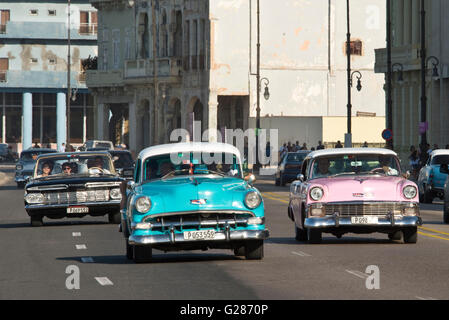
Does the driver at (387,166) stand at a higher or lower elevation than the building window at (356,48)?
lower

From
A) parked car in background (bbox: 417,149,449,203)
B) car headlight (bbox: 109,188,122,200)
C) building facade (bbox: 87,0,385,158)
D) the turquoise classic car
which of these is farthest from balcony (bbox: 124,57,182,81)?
the turquoise classic car

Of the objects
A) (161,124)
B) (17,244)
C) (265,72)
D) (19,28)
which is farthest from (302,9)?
(17,244)

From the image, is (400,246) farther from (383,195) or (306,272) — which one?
(306,272)

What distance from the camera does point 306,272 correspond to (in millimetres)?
17016

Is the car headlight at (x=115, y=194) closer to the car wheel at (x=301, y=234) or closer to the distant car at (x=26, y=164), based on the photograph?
the car wheel at (x=301, y=234)

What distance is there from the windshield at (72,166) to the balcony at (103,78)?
6229 centimetres

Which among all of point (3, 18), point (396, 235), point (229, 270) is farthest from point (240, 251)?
point (3, 18)

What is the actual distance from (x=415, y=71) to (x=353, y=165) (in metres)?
49.3

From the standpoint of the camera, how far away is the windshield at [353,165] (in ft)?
75.6

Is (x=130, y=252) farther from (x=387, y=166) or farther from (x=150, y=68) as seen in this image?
(x=150, y=68)

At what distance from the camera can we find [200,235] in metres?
18.1

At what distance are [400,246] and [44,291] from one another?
8295mm

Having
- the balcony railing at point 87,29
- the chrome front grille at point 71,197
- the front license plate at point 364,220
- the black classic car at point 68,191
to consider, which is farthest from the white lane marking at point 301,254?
the balcony railing at point 87,29

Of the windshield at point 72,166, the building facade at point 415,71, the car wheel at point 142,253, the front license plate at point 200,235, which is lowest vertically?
the car wheel at point 142,253
